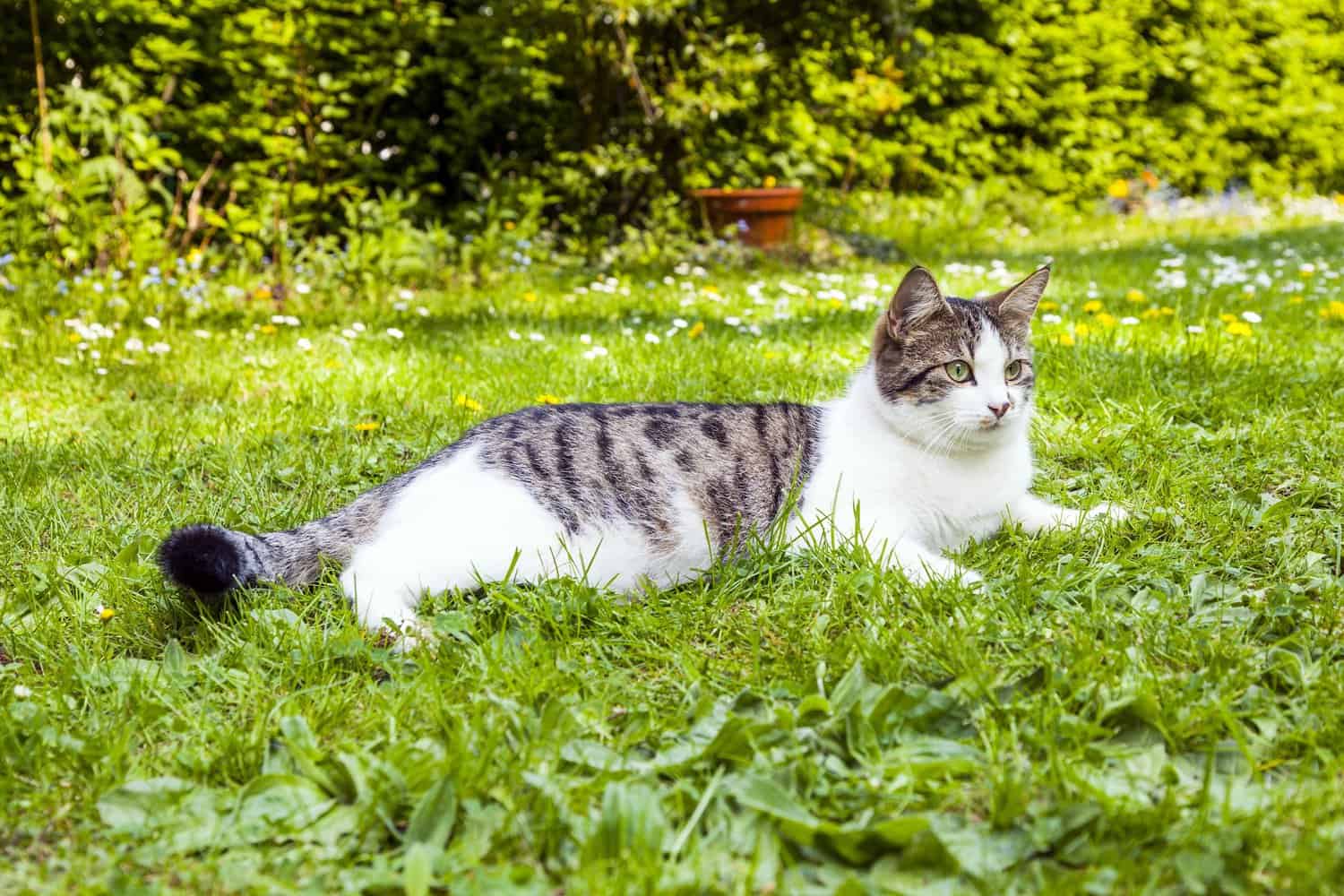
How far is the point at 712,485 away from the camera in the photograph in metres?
2.69

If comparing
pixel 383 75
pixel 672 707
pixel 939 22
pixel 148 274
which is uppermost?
pixel 939 22

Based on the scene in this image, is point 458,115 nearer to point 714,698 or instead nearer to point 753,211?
point 753,211

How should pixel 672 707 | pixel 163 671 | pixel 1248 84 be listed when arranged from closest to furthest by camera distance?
pixel 672 707 < pixel 163 671 < pixel 1248 84

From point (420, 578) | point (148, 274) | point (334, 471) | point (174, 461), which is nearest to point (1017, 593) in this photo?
point (420, 578)

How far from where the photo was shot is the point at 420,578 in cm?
237

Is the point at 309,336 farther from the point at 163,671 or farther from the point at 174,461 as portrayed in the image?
the point at 163,671

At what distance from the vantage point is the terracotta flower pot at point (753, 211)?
22.6ft

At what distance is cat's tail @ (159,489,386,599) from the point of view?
2135mm

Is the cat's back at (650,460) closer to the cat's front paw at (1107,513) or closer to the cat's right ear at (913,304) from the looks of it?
the cat's right ear at (913,304)

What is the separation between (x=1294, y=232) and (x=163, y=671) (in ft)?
30.3

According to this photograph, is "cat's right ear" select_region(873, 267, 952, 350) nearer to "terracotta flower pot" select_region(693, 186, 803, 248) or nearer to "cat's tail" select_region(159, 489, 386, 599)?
"cat's tail" select_region(159, 489, 386, 599)

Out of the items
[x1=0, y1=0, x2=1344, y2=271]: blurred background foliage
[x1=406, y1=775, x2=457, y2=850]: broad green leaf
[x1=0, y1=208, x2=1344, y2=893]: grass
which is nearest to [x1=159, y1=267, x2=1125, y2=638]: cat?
[x1=0, y1=208, x2=1344, y2=893]: grass

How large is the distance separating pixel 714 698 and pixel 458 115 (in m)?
6.02

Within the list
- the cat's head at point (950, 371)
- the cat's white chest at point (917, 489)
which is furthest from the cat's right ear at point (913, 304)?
the cat's white chest at point (917, 489)
